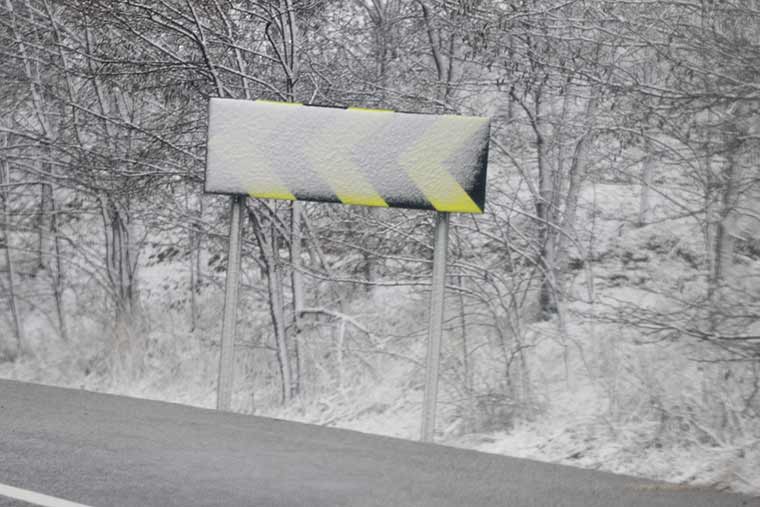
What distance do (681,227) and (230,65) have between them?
8817mm

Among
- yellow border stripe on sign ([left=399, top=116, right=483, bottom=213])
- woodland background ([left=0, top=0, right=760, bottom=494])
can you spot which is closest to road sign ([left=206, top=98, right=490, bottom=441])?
yellow border stripe on sign ([left=399, top=116, right=483, bottom=213])

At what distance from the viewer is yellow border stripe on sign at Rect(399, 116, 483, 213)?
8.38m

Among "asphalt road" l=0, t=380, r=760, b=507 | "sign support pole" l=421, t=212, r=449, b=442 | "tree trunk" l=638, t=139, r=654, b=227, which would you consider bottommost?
"asphalt road" l=0, t=380, r=760, b=507

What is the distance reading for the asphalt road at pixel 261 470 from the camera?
586cm

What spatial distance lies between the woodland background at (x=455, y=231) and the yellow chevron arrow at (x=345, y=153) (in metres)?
1.39

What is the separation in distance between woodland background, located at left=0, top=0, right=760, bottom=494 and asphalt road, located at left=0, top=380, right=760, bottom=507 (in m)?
0.97

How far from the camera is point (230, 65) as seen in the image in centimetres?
1238

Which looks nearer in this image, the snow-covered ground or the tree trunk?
the snow-covered ground

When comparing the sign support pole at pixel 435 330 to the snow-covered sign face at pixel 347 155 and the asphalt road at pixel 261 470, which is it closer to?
the snow-covered sign face at pixel 347 155

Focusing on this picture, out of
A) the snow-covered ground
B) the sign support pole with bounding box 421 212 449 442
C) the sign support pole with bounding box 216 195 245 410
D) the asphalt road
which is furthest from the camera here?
the sign support pole with bounding box 216 195 245 410

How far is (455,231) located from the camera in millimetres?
11734

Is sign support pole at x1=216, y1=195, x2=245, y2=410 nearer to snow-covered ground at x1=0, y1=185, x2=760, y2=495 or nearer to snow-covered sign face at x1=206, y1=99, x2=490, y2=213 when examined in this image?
snow-covered sign face at x1=206, y1=99, x2=490, y2=213

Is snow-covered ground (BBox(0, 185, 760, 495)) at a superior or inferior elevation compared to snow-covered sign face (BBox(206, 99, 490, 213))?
inferior

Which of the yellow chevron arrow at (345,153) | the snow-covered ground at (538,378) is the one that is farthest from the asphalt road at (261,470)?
the yellow chevron arrow at (345,153)
